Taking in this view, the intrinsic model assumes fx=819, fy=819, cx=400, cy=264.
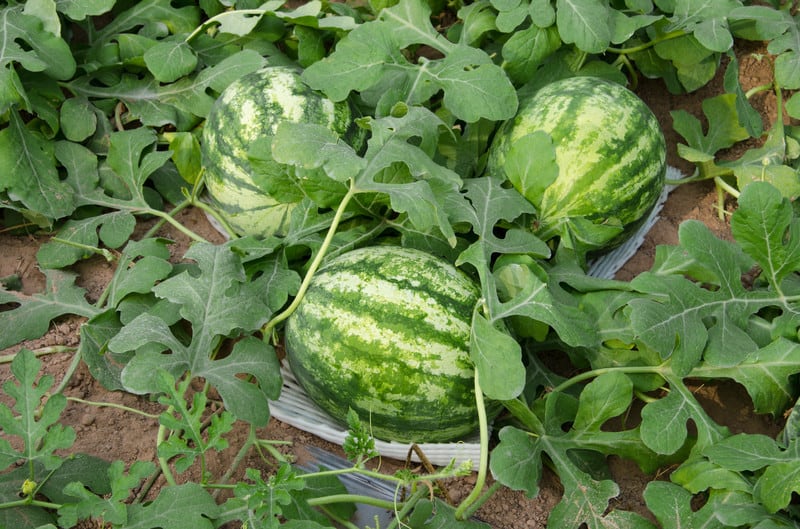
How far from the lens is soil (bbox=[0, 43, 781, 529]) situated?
2188 mm

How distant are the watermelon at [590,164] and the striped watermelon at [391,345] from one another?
1.37ft

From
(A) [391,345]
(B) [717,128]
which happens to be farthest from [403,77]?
(B) [717,128]

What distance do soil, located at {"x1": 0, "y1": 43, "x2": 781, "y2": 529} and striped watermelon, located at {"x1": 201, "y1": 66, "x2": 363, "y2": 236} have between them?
0.30 meters

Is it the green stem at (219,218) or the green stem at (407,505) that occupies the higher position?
the green stem at (219,218)

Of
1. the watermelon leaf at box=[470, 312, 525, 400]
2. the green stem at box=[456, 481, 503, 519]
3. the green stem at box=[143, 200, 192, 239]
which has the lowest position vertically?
the green stem at box=[456, 481, 503, 519]

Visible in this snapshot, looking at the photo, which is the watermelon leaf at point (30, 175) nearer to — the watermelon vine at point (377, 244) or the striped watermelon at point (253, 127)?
the watermelon vine at point (377, 244)

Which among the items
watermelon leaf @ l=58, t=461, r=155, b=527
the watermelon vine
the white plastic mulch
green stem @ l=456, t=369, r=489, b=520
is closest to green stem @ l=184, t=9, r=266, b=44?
the watermelon vine

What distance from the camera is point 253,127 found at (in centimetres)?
248

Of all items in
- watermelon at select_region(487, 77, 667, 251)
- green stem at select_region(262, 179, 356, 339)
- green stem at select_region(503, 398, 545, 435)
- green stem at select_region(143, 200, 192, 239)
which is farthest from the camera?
green stem at select_region(143, 200, 192, 239)

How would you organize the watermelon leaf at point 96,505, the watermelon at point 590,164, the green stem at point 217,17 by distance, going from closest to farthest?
the watermelon leaf at point 96,505 < the watermelon at point 590,164 < the green stem at point 217,17

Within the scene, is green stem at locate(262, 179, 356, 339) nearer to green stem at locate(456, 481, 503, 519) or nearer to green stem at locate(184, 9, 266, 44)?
green stem at locate(456, 481, 503, 519)

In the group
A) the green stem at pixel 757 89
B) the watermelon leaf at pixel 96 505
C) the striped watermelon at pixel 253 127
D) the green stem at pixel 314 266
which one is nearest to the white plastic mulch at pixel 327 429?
the green stem at pixel 314 266

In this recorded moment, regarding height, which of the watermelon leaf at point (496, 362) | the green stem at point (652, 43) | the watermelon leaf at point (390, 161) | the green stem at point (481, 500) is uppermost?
the watermelon leaf at point (390, 161)

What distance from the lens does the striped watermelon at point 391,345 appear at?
80.2 inches
